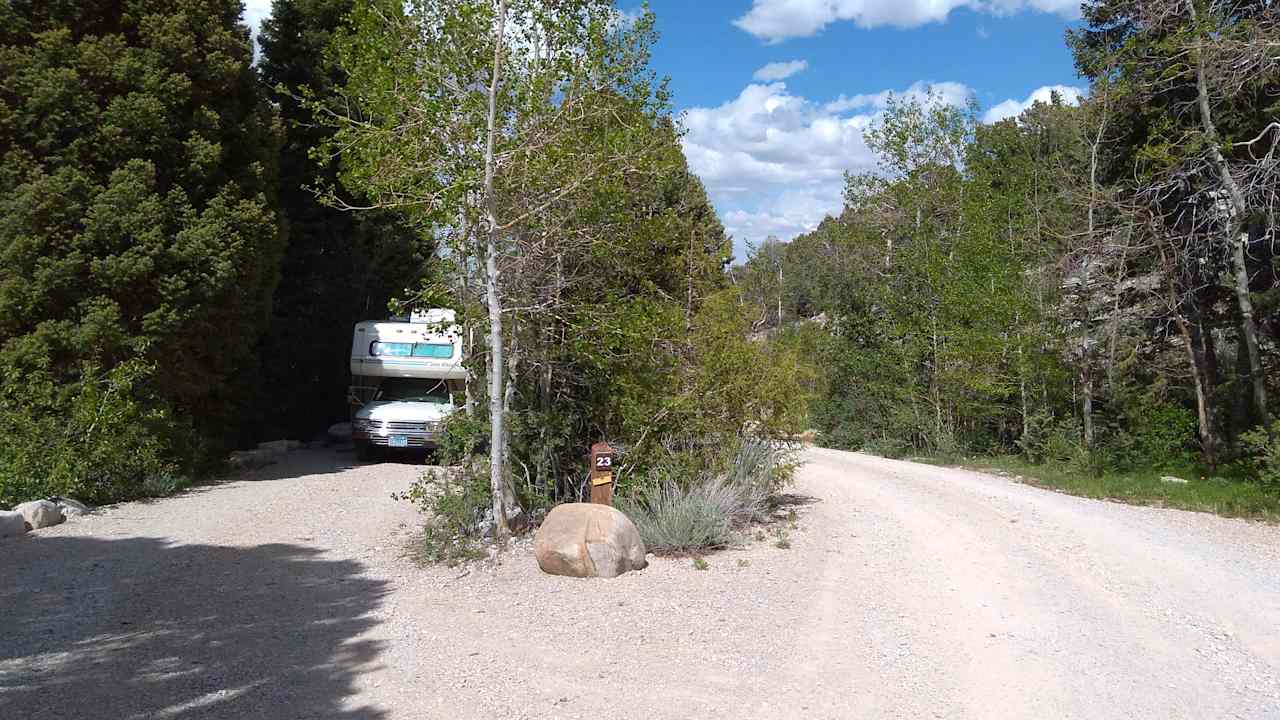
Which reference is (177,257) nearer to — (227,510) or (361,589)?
(227,510)

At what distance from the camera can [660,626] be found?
20.6 ft

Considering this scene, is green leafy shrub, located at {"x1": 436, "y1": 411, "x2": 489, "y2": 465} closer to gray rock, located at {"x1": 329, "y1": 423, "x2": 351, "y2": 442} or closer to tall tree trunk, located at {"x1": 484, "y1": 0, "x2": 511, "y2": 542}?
tall tree trunk, located at {"x1": 484, "y1": 0, "x2": 511, "y2": 542}

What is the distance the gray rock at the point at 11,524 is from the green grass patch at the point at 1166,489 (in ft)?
45.1

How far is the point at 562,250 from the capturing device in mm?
8992

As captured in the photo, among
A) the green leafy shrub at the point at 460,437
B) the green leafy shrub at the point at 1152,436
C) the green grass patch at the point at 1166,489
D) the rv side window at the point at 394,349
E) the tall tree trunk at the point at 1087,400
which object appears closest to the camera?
the green leafy shrub at the point at 460,437

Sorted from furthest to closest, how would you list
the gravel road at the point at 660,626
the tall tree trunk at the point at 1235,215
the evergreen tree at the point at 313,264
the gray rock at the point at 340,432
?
the gray rock at the point at 340,432
the evergreen tree at the point at 313,264
the tall tree trunk at the point at 1235,215
the gravel road at the point at 660,626

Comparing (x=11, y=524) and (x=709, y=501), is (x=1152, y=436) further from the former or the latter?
(x=11, y=524)

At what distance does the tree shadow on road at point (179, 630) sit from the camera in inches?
189

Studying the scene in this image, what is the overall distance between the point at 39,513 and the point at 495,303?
18.8 feet

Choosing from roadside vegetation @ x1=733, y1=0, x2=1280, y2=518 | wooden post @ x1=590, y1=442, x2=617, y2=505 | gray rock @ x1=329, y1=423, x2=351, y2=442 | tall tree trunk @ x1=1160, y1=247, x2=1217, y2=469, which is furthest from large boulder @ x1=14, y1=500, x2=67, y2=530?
tall tree trunk @ x1=1160, y1=247, x2=1217, y2=469

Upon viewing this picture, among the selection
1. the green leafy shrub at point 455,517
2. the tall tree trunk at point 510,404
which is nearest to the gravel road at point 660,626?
the green leafy shrub at point 455,517

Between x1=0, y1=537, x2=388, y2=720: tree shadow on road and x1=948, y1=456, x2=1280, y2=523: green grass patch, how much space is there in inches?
409

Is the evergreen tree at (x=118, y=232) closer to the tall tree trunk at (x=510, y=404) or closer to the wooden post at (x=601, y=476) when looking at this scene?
the tall tree trunk at (x=510, y=404)

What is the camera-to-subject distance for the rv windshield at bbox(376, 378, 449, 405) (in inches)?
657
